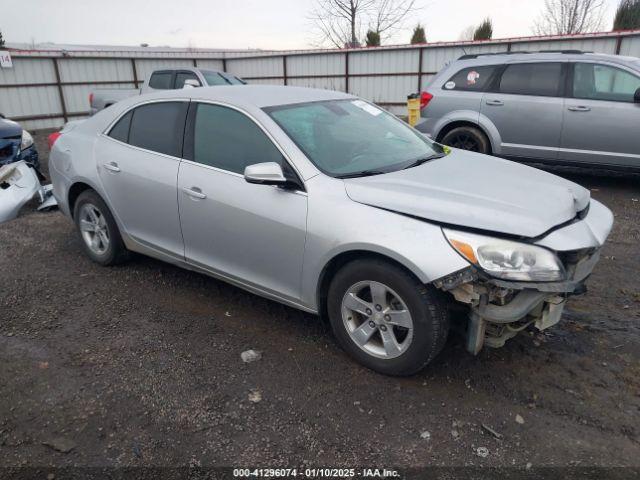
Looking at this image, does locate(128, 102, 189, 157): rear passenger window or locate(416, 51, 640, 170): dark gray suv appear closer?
locate(128, 102, 189, 157): rear passenger window

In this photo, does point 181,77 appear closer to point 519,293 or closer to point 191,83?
point 191,83

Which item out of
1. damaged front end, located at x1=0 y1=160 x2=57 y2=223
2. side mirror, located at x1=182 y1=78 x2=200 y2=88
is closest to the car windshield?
damaged front end, located at x1=0 y1=160 x2=57 y2=223

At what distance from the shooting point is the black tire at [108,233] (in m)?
4.58

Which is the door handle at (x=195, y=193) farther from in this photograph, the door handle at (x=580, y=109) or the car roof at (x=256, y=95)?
the door handle at (x=580, y=109)

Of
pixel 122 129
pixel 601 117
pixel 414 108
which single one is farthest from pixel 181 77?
pixel 601 117

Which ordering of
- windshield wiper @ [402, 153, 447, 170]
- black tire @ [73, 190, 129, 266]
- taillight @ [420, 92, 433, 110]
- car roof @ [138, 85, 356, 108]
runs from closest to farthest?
windshield wiper @ [402, 153, 447, 170]
car roof @ [138, 85, 356, 108]
black tire @ [73, 190, 129, 266]
taillight @ [420, 92, 433, 110]

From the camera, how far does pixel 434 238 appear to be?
2762mm

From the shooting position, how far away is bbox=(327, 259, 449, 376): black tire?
280 centimetres

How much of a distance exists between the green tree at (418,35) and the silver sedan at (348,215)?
18088 mm

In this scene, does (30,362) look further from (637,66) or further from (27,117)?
(27,117)

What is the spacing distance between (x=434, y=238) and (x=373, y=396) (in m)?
0.98

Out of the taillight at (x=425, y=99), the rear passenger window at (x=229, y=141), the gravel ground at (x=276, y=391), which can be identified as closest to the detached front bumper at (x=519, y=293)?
the gravel ground at (x=276, y=391)

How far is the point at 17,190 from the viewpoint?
6.77 meters

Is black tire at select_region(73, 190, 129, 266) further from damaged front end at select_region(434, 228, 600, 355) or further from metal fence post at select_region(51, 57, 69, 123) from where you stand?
metal fence post at select_region(51, 57, 69, 123)
